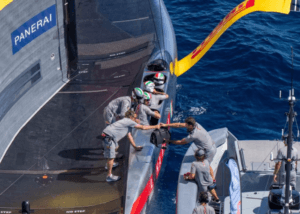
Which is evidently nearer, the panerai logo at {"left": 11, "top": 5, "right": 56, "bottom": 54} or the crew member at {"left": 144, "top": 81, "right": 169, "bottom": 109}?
the panerai logo at {"left": 11, "top": 5, "right": 56, "bottom": 54}

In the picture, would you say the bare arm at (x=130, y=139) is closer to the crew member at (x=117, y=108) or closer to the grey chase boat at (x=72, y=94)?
the grey chase boat at (x=72, y=94)

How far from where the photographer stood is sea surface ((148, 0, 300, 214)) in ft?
43.7

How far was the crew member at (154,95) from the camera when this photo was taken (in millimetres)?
11250

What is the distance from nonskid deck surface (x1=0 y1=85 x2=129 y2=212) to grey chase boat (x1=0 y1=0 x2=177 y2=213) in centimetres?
2

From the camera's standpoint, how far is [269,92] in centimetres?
1481

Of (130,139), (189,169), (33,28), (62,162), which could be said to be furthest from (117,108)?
(33,28)

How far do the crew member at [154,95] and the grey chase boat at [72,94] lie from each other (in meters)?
0.20

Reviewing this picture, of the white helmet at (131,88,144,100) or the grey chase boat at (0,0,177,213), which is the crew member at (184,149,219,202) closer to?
the grey chase boat at (0,0,177,213)

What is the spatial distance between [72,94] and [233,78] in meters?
5.36

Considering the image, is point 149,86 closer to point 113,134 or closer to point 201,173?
point 113,134

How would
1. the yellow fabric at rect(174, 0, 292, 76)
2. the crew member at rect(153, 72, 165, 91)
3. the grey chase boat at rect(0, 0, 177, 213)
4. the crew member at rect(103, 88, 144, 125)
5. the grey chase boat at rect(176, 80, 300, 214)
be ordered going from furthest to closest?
1. the crew member at rect(153, 72, 165, 91)
2. the yellow fabric at rect(174, 0, 292, 76)
3. the crew member at rect(103, 88, 144, 125)
4. the grey chase boat at rect(0, 0, 177, 213)
5. the grey chase boat at rect(176, 80, 300, 214)

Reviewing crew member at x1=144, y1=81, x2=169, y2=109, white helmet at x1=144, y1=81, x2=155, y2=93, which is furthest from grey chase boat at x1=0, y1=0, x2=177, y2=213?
white helmet at x1=144, y1=81, x2=155, y2=93

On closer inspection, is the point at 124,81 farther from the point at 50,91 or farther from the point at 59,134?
the point at 59,134

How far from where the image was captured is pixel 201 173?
9.48m
